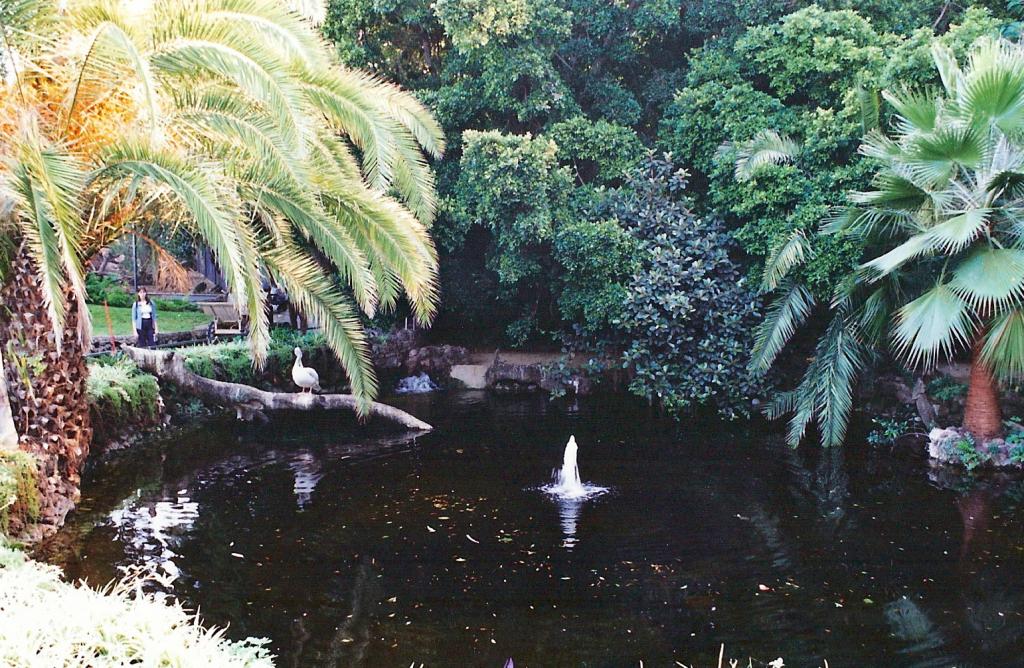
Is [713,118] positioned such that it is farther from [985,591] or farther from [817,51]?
[985,591]

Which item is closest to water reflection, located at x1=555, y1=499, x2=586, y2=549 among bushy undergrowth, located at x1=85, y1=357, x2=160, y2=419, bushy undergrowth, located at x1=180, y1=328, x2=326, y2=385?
bushy undergrowth, located at x1=85, y1=357, x2=160, y2=419

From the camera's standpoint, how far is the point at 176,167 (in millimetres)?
7988

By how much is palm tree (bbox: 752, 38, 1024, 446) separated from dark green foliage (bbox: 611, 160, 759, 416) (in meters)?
2.45

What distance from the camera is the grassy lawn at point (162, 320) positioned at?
82.9 feet

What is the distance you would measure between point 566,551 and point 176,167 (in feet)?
18.1

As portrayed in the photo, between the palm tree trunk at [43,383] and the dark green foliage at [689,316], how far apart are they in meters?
10.3

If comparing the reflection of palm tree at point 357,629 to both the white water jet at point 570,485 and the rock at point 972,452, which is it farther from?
the rock at point 972,452

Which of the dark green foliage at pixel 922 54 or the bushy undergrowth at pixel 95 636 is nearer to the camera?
the bushy undergrowth at pixel 95 636

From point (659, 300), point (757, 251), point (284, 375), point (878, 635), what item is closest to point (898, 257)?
point (757, 251)

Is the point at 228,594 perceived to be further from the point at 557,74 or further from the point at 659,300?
the point at 557,74

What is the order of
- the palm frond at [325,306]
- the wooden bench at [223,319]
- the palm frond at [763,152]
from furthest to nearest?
the wooden bench at [223,319] < the palm frond at [763,152] < the palm frond at [325,306]

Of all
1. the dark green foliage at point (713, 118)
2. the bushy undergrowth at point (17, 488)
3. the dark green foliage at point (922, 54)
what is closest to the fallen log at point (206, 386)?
the bushy undergrowth at point (17, 488)

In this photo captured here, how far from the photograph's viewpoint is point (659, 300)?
1684 cm

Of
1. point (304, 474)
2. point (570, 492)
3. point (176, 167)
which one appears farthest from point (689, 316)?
point (176, 167)
